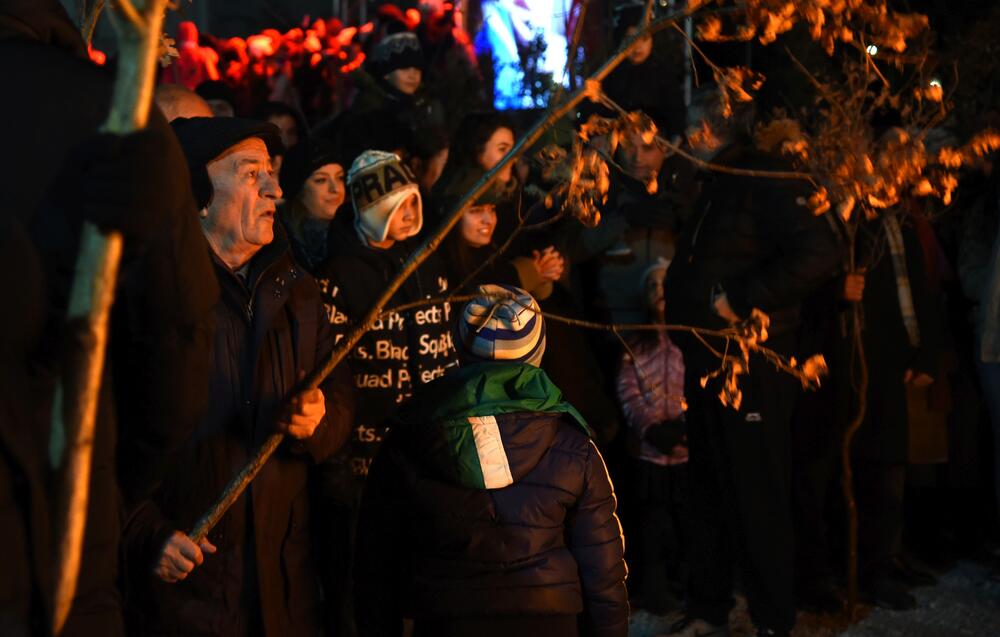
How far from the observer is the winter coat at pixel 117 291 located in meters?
2.36

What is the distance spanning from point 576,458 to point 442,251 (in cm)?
263

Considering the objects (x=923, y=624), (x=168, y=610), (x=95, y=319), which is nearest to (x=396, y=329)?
(x=168, y=610)

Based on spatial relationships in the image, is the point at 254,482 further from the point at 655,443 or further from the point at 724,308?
the point at 655,443

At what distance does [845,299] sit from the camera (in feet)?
23.7

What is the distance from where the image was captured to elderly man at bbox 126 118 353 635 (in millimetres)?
4184

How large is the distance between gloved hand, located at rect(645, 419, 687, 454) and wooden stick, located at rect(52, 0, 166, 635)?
524cm

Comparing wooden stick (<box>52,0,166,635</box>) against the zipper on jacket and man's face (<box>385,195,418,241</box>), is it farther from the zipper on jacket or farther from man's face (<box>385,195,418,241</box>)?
the zipper on jacket

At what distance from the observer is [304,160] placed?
685 centimetres

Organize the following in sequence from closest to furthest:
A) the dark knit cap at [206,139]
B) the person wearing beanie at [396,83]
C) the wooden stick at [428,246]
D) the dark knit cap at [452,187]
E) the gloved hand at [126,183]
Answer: the gloved hand at [126,183] → the wooden stick at [428,246] → the dark knit cap at [206,139] → the dark knit cap at [452,187] → the person wearing beanie at [396,83]

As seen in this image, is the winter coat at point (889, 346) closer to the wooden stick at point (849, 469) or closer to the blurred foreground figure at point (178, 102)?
the wooden stick at point (849, 469)

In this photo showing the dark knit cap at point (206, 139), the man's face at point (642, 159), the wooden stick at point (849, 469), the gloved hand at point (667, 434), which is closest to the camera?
the dark knit cap at point (206, 139)

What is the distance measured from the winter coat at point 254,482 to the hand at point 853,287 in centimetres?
336

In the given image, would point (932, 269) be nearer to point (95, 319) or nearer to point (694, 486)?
point (694, 486)

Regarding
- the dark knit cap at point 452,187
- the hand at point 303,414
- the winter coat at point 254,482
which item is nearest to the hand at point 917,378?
the dark knit cap at point 452,187
